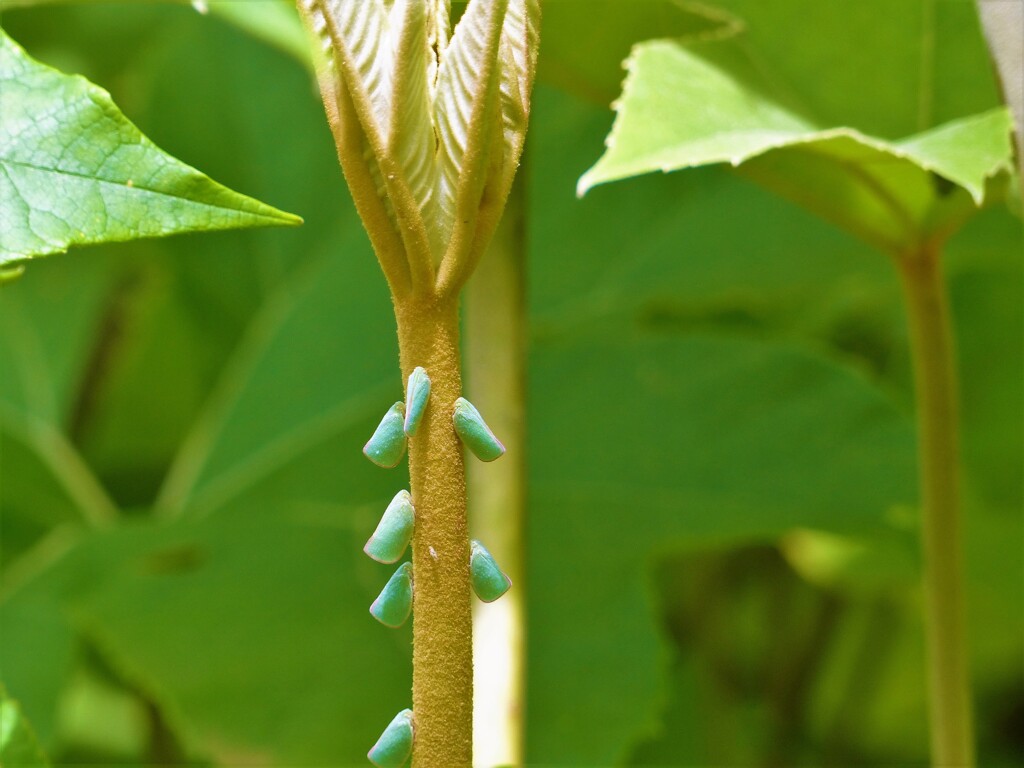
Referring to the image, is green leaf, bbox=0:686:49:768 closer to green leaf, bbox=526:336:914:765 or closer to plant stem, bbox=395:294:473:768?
plant stem, bbox=395:294:473:768

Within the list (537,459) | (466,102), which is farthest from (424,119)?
(537,459)

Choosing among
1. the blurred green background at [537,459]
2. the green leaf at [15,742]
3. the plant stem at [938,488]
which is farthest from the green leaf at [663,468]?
the green leaf at [15,742]

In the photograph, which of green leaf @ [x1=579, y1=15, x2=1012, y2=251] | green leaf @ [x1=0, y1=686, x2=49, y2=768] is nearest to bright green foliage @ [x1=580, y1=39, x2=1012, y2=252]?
green leaf @ [x1=579, y1=15, x2=1012, y2=251]

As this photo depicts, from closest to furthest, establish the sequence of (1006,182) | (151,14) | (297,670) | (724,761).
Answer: (1006,182) → (297,670) → (724,761) → (151,14)

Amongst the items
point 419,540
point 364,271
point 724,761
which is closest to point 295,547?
point 364,271

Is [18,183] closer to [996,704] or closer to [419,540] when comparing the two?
[419,540]

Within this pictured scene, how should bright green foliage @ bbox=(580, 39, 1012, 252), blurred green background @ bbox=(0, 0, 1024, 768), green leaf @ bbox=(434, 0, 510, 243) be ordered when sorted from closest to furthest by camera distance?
1. green leaf @ bbox=(434, 0, 510, 243)
2. bright green foliage @ bbox=(580, 39, 1012, 252)
3. blurred green background @ bbox=(0, 0, 1024, 768)
